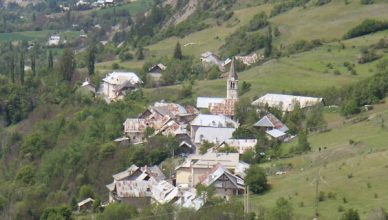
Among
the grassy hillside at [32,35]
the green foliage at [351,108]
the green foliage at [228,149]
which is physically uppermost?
the grassy hillside at [32,35]

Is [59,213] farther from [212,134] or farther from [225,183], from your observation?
[212,134]

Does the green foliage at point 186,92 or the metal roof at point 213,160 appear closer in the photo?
the metal roof at point 213,160

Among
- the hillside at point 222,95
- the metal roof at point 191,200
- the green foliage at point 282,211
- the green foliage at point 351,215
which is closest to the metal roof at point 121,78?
the hillside at point 222,95

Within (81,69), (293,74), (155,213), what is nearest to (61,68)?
(81,69)

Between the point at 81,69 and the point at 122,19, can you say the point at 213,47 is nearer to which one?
the point at 81,69

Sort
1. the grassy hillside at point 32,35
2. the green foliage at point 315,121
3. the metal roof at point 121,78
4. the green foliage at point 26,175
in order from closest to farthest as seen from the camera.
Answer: the green foliage at point 315,121 < the green foliage at point 26,175 < the metal roof at point 121,78 < the grassy hillside at point 32,35

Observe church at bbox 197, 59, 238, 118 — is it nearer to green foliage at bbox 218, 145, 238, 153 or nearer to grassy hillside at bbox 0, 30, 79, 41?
green foliage at bbox 218, 145, 238, 153

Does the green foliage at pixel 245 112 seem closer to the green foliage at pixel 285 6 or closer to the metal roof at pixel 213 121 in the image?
the metal roof at pixel 213 121
